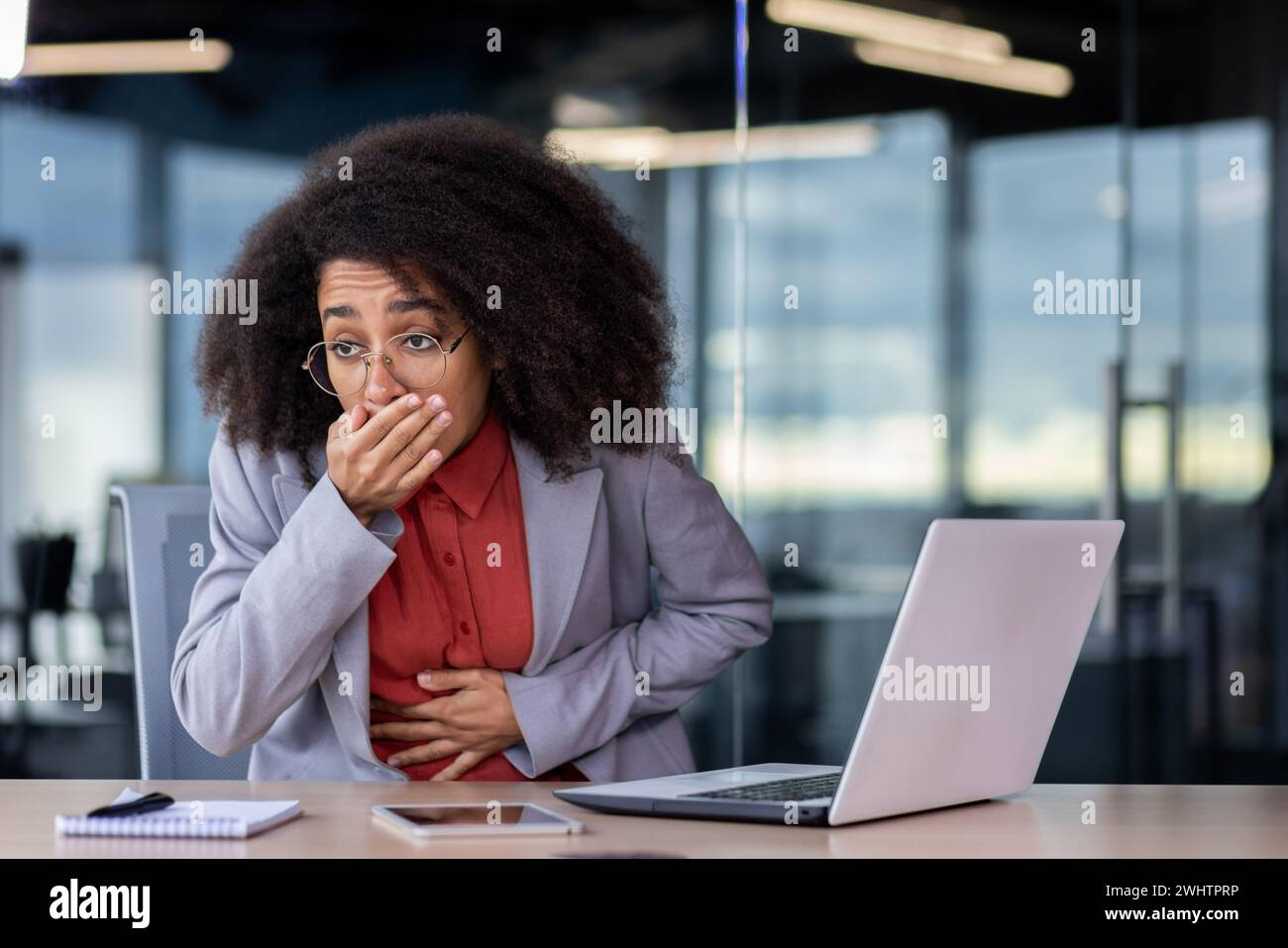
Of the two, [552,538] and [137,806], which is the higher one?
[552,538]

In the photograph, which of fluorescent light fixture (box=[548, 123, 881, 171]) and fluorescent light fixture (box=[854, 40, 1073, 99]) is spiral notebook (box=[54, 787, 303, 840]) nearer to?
fluorescent light fixture (box=[548, 123, 881, 171])

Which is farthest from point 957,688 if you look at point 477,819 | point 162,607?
point 162,607

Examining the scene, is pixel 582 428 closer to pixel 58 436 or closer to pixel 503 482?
pixel 503 482

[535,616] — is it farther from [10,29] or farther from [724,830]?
[10,29]

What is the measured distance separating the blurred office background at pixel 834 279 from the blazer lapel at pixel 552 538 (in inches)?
82.1

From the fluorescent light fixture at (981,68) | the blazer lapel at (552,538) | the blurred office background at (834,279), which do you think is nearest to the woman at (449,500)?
the blazer lapel at (552,538)

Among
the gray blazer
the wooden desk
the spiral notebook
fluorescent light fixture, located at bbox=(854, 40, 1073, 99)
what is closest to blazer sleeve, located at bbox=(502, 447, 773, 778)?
the gray blazer

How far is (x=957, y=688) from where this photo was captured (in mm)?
1294

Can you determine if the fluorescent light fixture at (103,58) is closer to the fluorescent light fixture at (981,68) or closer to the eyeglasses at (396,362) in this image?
the fluorescent light fixture at (981,68)

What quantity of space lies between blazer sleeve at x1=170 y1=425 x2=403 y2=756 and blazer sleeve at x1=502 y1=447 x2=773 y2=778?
0.25m

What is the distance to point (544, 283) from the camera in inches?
76.4

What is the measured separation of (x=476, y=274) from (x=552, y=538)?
0.35 m

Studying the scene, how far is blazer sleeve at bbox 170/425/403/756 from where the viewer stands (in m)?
1.62

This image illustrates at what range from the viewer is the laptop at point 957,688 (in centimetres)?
120
